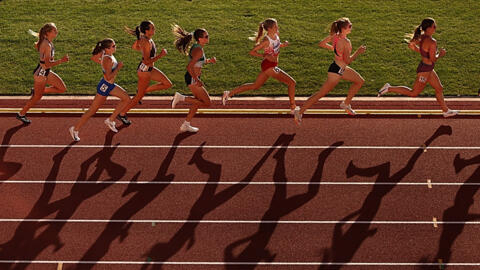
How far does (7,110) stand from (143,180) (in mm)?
3832

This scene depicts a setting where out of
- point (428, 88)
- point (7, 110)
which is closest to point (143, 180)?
point (7, 110)

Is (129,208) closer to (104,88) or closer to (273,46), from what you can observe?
(104,88)

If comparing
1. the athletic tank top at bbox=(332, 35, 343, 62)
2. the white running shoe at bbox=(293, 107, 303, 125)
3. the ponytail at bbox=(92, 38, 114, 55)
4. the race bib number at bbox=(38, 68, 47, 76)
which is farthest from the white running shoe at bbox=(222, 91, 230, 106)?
the race bib number at bbox=(38, 68, 47, 76)

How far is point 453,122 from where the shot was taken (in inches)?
546

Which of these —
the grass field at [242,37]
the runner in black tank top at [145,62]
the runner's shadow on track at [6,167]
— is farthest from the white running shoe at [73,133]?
the grass field at [242,37]

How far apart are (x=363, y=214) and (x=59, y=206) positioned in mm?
4884

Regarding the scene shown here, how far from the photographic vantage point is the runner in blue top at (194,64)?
12711 mm

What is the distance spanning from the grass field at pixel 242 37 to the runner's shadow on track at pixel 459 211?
2735mm

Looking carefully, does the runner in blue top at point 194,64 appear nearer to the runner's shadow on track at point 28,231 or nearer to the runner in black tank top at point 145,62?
the runner in black tank top at point 145,62

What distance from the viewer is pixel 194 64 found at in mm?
12758

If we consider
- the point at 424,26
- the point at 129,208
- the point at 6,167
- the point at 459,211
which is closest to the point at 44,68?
the point at 6,167

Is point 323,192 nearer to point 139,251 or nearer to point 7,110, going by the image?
point 139,251

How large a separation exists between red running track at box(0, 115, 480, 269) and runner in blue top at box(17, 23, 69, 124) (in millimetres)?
499

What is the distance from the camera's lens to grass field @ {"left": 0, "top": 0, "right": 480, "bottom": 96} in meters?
15.6
